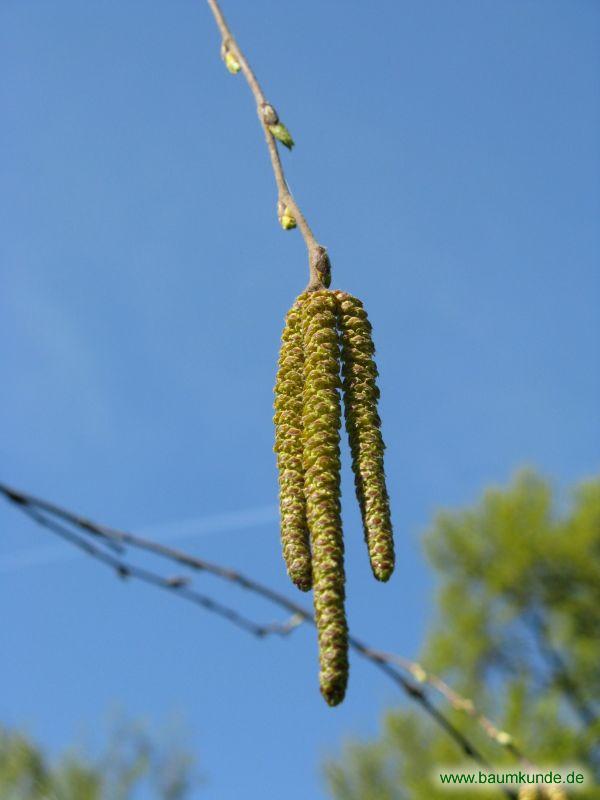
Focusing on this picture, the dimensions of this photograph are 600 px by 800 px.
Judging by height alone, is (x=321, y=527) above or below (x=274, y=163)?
below

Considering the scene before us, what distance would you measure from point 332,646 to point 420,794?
14.7 m

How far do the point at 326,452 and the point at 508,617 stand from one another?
1811cm

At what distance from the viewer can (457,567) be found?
1867 centimetres

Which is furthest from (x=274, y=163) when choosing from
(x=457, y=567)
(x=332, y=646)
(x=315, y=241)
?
(x=457, y=567)

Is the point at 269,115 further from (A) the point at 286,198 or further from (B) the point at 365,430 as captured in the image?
(B) the point at 365,430

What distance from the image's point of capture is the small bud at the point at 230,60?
1513 mm

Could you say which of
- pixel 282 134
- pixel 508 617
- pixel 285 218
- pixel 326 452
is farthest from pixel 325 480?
pixel 508 617

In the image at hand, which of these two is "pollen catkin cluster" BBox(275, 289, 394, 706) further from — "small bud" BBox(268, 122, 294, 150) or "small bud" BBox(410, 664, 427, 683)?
"small bud" BBox(410, 664, 427, 683)

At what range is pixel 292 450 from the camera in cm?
128

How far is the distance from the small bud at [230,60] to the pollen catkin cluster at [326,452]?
0.43 m

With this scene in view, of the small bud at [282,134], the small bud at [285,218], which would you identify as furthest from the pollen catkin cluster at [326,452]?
the small bud at [282,134]

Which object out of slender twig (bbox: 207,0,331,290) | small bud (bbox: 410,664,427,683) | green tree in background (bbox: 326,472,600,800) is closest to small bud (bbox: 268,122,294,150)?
slender twig (bbox: 207,0,331,290)

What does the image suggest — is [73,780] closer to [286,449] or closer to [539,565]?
[539,565]

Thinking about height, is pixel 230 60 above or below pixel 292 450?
above
